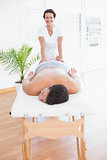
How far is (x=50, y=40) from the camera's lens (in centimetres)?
276

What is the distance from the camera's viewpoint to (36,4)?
4059 millimetres

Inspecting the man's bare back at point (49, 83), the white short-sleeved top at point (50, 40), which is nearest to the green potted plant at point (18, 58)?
the white short-sleeved top at point (50, 40)

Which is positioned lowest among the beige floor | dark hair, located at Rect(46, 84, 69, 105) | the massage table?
the beige floor

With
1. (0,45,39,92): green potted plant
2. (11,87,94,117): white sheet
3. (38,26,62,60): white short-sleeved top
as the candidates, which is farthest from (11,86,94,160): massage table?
(0,45,39,92): green potted plant

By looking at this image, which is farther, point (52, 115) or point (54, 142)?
point (54, 142)

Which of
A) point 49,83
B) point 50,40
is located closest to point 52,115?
point 49,83

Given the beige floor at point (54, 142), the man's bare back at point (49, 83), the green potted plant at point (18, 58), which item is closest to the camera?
the man's bare back at point (49, 83)

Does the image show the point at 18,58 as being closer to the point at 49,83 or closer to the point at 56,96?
the point at 49,83

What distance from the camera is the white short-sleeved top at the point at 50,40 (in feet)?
8.96

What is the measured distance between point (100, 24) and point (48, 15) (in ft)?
10.7

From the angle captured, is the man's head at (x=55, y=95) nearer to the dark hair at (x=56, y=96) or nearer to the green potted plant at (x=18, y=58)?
the dark hair at (x=56, y=96)

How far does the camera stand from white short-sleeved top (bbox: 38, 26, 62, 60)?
8.96 ft

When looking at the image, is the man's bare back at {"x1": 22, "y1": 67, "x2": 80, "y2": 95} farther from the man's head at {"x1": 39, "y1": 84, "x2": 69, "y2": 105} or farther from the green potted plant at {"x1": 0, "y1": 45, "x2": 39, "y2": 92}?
the green potted plant at {"x1": 0, "y1": 45, "x2": 39, "y2": 92}

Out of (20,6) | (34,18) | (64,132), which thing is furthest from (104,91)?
(64,132)
